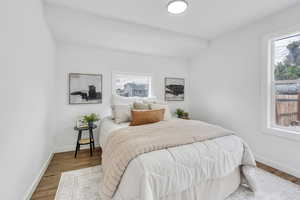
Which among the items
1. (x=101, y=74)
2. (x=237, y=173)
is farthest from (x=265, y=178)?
(x=101, y=74)

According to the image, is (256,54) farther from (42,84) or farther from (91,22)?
(42,84)

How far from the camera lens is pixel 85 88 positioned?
310 centimetres

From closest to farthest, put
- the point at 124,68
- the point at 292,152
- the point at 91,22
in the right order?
1. the point at 292,152
2. the point at 91,22
3. the point at 124,68

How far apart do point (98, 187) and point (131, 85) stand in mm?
2373

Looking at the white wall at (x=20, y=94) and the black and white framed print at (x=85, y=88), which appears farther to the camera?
the black and white framed print at (x=85, y=88)

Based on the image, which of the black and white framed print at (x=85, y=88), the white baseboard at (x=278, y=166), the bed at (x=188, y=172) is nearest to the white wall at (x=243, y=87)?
the white baseboard at (x=278, y=166)

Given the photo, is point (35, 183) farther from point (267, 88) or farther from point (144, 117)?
point (267, 88)

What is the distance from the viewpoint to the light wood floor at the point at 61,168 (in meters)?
1.73

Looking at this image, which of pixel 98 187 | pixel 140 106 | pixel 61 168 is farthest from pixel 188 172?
pixel 61 168

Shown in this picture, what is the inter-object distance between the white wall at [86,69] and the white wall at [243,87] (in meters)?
1.37

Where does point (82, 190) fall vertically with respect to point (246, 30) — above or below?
below

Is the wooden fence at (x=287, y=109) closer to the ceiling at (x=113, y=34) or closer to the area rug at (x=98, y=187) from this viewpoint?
the area rug at (x=98, y=187)

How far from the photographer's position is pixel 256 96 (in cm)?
256

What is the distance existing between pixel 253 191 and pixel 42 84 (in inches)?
123
